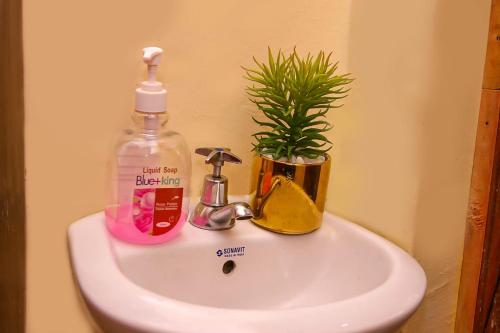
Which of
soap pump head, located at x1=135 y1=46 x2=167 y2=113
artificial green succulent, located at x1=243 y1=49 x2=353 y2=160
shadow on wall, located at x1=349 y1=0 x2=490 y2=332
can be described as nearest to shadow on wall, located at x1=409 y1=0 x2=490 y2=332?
shadow on wall, located at x1=349 y1=0 x2=490 y2=332

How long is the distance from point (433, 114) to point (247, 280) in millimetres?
330

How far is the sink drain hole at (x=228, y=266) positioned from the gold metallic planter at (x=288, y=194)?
7 centimetres

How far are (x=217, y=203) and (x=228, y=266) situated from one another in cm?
9

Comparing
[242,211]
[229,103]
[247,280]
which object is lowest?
[247,280]

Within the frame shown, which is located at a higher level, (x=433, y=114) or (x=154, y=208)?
(x=433, y=114)

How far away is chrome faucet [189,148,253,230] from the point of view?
723mm

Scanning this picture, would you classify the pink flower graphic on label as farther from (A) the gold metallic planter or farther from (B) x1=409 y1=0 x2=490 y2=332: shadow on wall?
(B) x1=409 y1=0 x2=490 y2=332: shadow on wall

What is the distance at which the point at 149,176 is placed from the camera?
70 cm

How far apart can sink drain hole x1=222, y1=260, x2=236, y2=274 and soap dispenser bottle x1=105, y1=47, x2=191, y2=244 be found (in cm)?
8

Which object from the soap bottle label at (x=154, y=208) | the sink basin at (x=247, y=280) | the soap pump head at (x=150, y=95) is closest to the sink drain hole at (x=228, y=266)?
the sink basin at (x=247, y=280)

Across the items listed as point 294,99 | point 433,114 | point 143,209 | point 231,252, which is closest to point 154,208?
point 143,209

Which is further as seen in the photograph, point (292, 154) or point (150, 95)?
point (292, 154)

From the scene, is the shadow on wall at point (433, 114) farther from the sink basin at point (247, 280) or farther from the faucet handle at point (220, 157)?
the faucet handle at point (220, 157)

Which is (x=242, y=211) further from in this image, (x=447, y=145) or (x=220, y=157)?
(x=447, y=145)
